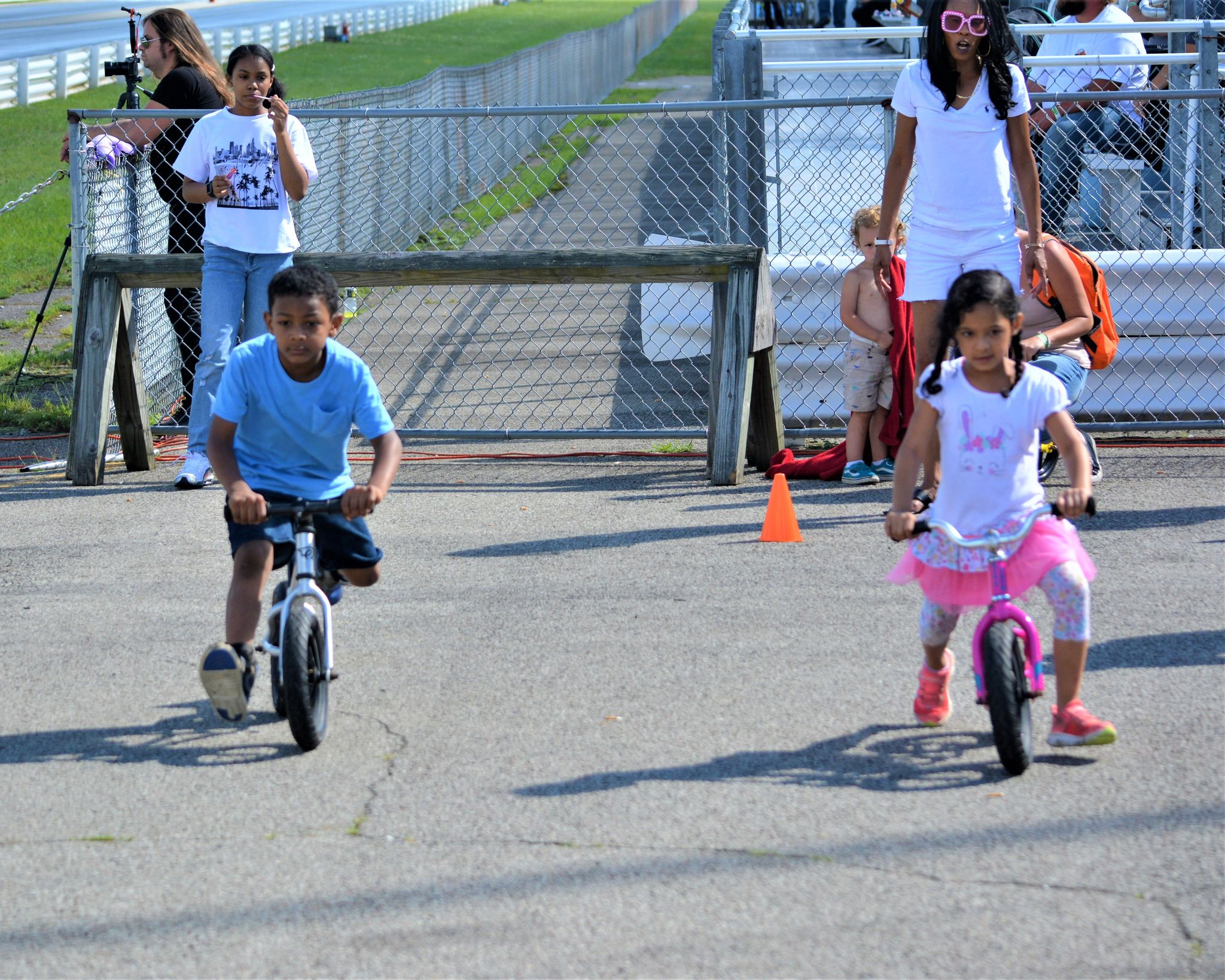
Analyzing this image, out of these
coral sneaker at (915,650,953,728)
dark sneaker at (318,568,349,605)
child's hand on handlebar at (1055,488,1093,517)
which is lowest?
coral sneaker at (915,650,953,728)

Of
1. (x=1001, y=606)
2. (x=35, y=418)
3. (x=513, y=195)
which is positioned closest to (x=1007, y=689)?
(x=1001, y=606)

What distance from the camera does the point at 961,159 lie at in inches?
226

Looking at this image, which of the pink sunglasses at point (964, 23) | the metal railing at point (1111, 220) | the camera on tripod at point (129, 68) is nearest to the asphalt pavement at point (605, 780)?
the metal railing at point (1111, 220)

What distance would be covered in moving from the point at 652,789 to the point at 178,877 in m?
1.17

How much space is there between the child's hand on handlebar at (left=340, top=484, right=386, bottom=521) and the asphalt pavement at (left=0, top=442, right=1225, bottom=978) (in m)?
0.69

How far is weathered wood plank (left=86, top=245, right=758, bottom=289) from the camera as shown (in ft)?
23.3

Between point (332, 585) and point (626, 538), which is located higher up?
point (332, 585)

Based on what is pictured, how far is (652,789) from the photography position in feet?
12.8

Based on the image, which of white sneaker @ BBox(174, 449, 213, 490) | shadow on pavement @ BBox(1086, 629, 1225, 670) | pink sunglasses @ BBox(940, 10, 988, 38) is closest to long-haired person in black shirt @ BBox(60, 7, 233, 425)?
white sneaker @ BBox(174, 449, 213, 490)

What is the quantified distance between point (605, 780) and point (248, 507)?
1.17 meters

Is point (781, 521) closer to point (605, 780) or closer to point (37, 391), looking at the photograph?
point (605, 780)

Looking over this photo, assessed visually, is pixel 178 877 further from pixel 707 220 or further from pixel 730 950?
pixel 707 220

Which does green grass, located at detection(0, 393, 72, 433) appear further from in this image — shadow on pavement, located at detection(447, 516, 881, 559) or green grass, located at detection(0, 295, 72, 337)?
shadow on pavement, located at detection(447, 516, 881, 559)

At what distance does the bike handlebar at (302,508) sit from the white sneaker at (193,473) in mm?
3109
